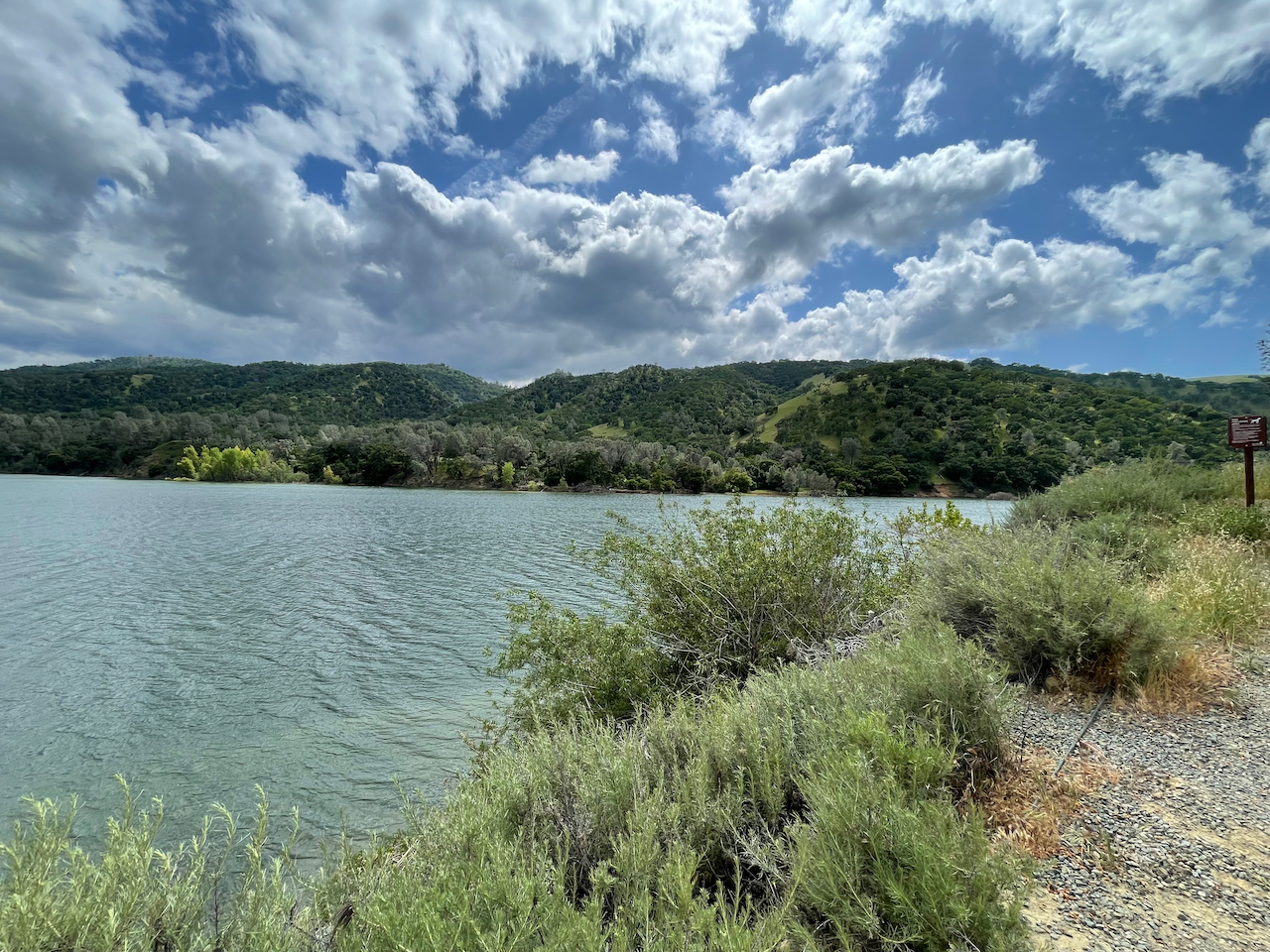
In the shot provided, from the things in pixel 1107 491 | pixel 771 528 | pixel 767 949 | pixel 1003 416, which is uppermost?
pixel 1003 416

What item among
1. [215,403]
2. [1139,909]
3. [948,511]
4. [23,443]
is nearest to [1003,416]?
[948,511]

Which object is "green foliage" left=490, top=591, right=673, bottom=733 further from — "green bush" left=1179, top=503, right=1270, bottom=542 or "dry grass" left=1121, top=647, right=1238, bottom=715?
"green bush" left=1179, top=503, right=1270, bottom=542

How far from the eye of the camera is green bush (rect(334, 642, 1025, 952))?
2.60m

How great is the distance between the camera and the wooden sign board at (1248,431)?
1202 cm

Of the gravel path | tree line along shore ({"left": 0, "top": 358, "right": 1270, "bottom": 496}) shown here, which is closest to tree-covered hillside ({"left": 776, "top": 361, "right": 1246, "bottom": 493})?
tree line along shore ({"left": 0, "top": 358, "right": 1270, "bottom": 496})

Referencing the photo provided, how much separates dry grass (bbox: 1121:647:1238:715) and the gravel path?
228 millimetres

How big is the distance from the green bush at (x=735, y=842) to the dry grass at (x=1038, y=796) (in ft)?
0.96

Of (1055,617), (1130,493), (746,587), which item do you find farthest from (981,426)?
(1055,617)

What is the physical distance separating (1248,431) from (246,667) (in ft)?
76.5

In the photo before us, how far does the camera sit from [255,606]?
1758cm

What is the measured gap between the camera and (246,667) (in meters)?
12.7

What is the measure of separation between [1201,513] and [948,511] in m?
6.68

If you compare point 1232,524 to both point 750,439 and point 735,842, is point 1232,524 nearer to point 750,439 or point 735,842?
point 735,842

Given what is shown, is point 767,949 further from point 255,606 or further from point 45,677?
point 255,606
